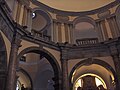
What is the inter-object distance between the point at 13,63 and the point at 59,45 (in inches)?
165

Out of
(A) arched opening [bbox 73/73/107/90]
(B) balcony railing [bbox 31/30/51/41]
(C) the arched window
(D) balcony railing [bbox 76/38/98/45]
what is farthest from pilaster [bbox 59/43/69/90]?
(C) the arched window

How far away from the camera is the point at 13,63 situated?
10.1 m

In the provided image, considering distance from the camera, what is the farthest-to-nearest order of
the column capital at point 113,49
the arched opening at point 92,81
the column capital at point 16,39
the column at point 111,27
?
the arched opening at point 92,81
the column at point 111,27
the column capital at point 113,49
the column capital at point 16,39

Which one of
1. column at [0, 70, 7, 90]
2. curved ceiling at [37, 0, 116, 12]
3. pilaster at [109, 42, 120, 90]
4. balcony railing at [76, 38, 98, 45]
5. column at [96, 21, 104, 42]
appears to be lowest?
column at [0, 70, 7, 90]

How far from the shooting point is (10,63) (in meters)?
9.98

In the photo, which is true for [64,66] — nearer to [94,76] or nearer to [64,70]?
[64,70]

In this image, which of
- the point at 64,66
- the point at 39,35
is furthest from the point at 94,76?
the point at 39,35

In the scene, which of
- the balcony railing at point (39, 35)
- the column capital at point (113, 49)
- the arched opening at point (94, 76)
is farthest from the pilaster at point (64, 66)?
the column capital at point (113, 49)

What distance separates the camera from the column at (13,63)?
9545 mm

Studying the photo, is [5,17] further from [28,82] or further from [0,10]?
[28,82]

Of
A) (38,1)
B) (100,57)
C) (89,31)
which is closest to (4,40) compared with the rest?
(38,1)

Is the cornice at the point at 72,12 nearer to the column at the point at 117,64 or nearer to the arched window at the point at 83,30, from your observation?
the arched window at the point at 83,30

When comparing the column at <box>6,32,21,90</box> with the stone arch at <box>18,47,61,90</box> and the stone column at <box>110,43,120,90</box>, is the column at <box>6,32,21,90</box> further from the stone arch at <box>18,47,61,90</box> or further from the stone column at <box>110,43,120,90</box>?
the stone column at <box>110,43,120,90</box>

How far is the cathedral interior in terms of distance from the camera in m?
10.3
